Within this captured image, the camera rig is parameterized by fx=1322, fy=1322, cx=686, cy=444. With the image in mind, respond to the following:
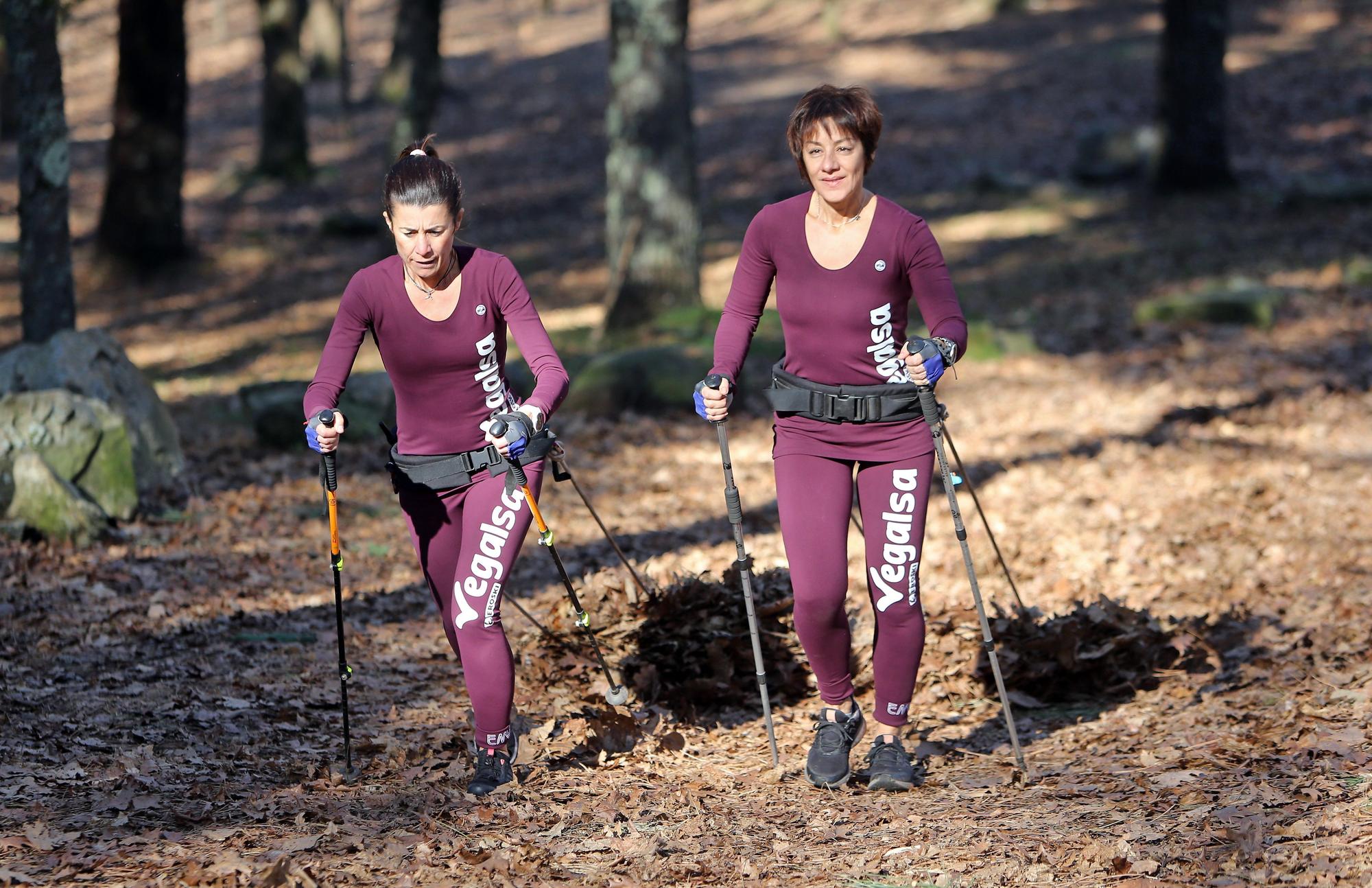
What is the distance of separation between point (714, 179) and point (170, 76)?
34.6 ft

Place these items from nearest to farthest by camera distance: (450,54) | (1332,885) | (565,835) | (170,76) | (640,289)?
(1332,885) → (565,835) → (640,289) → (170,76) → (450,54)

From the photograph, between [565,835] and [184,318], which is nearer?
[565,835]

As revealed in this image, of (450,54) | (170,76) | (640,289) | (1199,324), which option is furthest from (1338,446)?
(450,54)

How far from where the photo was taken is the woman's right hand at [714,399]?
17.8ft

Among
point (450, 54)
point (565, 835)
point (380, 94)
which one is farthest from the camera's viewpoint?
point (450, 54)

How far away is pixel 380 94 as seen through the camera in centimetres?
3666

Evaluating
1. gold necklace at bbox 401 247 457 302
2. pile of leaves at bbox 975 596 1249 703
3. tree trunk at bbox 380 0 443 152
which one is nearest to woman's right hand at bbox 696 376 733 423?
gold necklace at bbox 401 247 457 302

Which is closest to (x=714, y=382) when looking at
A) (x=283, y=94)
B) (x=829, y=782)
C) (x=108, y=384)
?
(x=829, y=782)

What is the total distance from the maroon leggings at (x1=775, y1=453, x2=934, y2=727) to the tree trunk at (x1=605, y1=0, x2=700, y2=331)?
8.44 meters

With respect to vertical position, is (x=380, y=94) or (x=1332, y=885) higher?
(x=380, y=94)

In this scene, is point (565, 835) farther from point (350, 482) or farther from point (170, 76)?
point (170, 76)

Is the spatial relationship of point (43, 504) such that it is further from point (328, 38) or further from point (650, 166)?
point (328, 38)

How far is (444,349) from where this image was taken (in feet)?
17.2

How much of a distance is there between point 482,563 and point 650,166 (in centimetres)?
911
